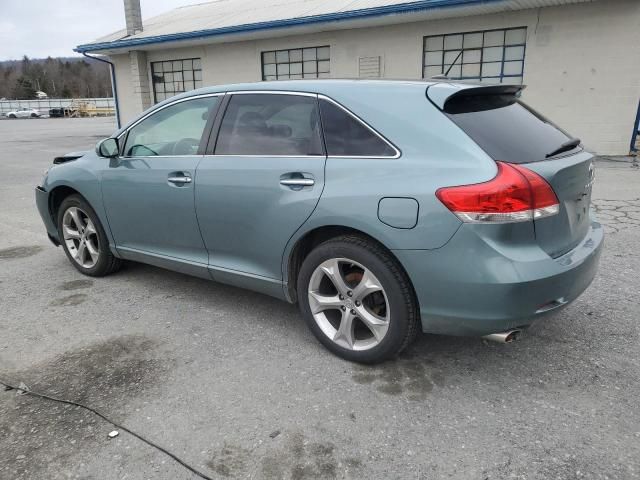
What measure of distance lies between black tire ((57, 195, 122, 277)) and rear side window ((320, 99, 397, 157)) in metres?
2.43

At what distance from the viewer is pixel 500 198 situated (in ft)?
8.11

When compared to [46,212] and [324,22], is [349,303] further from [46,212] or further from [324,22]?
[324,22]

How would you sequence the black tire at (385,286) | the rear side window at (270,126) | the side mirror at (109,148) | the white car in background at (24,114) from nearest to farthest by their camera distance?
the black tire at (385,286)
the rear side window at (270,126)
the side mirror at (109,148)
the white car in background at (24,114)

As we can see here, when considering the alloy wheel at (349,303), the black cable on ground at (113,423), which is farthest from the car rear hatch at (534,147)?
the black cable on ground at (113,423)

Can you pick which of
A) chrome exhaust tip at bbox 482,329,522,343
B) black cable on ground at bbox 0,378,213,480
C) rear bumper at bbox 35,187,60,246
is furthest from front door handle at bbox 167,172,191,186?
chrome exhaust tip at bbox 482,329,522,343

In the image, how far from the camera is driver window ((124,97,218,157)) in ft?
12.3

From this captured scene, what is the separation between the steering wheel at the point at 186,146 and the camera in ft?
12.2

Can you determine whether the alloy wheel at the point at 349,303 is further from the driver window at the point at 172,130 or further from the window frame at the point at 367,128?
the driver window at the point at 172,130

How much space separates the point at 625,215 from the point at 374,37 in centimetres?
936

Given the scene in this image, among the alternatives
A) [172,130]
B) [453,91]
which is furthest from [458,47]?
[453,91]

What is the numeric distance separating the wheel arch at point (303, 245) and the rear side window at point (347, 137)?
432 millimetres

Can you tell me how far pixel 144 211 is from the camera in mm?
3977

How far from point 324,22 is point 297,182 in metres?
12.0

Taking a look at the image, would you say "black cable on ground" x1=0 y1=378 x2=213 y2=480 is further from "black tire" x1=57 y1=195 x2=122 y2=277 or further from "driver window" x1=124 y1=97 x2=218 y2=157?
"driver window" x1=124 y1=97 x2=218 y2=157
